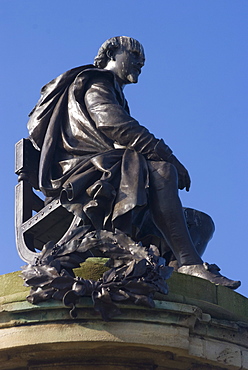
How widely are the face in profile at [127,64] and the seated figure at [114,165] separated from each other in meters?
0.01

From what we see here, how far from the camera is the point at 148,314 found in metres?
8.80

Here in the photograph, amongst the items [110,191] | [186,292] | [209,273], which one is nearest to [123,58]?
[110,191]

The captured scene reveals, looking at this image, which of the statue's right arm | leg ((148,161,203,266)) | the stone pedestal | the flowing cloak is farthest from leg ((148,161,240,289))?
the stone pedestal

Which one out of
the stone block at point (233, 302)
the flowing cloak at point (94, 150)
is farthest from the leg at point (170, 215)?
the stone block at point (233, 302)

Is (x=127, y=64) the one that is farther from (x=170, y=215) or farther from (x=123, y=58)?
(x=170, y=215)

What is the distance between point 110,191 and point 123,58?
2312 mm

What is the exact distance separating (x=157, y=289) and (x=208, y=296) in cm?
70

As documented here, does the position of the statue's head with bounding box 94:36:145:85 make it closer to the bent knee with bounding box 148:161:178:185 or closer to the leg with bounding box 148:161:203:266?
the bent knee with bounding box 148:161:178:185

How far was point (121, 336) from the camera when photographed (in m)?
8.65

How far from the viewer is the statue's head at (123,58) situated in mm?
11648

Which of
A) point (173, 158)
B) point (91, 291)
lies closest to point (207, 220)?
point (173, 158)

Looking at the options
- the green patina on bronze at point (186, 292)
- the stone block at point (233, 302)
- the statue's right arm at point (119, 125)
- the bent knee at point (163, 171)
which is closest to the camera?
the green patina on bronze at point (186, 292)

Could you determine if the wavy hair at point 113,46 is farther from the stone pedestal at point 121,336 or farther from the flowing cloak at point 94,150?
the stone pedestal at point 121,336

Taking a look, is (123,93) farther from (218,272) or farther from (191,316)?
(191,316)
